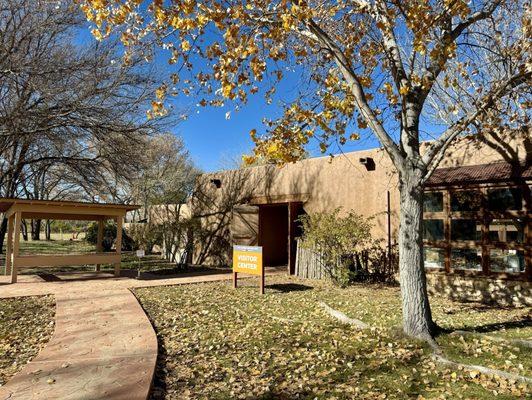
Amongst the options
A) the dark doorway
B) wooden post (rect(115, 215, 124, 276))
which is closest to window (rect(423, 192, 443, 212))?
the dark doorway

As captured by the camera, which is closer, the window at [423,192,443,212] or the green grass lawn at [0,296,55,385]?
the green grass lawn at [0,296,55,385]

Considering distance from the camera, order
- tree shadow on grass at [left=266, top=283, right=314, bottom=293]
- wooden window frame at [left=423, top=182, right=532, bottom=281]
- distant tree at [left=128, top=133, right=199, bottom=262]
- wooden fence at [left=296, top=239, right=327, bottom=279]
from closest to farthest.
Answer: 1. wooden window frame at [left=423, top=182, right=532, bottom=281]
2. tree shadow on grass at [left=266, top=283, right=314, bottom=293]
3. wooden fence at [left=296, top=239, right=327, bottom=279]
4. distant tree at [left=128, top=133, right=199, bottom=262]

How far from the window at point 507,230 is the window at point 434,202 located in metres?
1.24

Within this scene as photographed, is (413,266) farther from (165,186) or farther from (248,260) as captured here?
(165,186)

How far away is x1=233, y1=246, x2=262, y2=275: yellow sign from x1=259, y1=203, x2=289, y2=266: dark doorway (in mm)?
5708

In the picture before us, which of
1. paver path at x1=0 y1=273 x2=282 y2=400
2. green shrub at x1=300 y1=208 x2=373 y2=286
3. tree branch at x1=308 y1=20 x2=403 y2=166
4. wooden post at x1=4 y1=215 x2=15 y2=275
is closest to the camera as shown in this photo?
paver path at x1=0 y1=273 x2=282 y2=400

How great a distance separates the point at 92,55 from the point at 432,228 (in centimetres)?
1017

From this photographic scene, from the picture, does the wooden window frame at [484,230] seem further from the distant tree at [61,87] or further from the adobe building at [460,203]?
the distant tree at [61,87]

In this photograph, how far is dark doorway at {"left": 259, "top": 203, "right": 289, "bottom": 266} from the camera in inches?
665

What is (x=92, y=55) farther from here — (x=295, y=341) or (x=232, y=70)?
(x=295, y=341)

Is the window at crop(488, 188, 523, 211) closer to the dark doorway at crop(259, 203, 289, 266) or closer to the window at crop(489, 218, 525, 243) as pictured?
the window at crop(489, 218, 525, 243)

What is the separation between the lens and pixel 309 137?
762 cm

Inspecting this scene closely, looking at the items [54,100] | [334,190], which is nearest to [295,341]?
[334,190]

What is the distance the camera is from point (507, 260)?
891 centimetres
